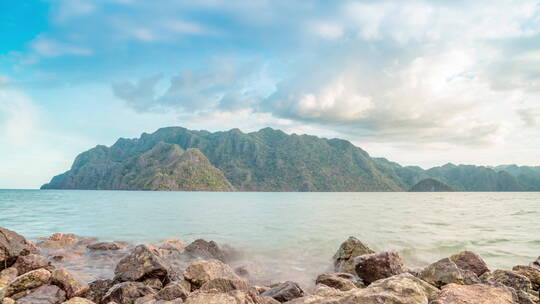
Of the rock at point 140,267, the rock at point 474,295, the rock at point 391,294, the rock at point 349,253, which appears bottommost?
the rock at point 349,253

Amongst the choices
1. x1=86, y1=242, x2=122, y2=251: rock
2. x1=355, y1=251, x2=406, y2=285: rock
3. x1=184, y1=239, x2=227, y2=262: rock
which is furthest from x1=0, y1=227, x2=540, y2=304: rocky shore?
x1=86, y1=242, x2=122, y2=251: rock

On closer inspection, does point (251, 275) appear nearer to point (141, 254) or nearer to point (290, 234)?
point (141, 254)

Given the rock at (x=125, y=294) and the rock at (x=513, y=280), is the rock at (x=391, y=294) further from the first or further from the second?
the rock at (x=125, y=294)

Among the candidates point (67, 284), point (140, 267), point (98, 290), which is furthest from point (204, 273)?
point (67, 284)

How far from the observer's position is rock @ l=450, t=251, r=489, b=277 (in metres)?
12.8

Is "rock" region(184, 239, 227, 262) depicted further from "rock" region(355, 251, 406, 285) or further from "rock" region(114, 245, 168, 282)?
"rock" region(355, 251, 406, 285)

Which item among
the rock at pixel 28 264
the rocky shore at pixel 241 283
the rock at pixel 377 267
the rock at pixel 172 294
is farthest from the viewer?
the rock at pixel 28 264

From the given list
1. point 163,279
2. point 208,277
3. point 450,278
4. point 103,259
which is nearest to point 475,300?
point 450,278

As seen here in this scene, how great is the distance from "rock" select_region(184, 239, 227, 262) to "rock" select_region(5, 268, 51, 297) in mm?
8457

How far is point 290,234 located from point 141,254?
1857cm

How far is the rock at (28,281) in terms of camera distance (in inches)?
370

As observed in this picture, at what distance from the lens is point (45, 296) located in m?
9.17

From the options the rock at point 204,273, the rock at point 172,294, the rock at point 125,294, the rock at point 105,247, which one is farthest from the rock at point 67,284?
the rock at point 105,247

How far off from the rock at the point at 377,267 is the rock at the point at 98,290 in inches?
343
